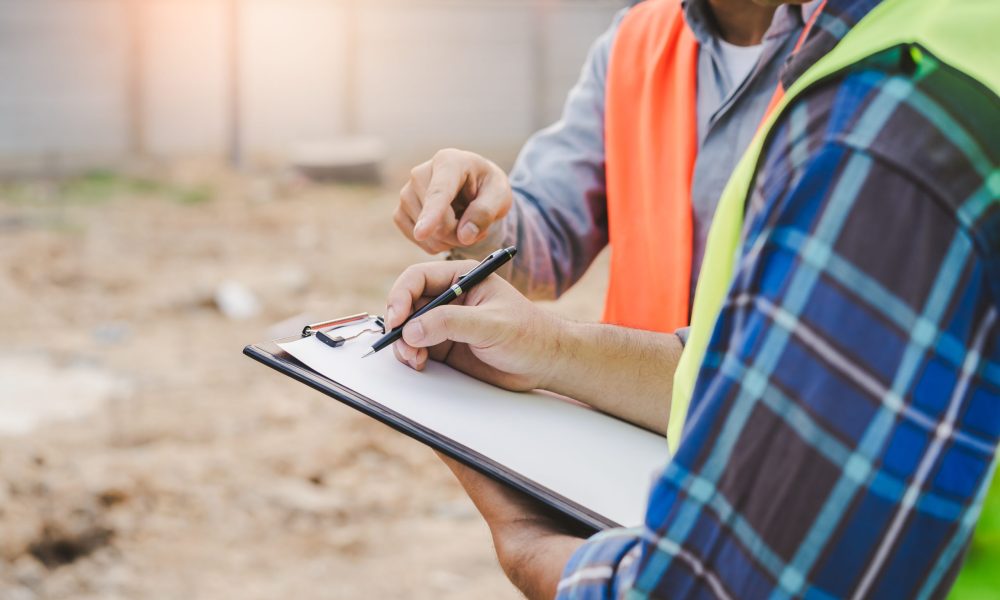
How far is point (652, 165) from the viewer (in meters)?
1.68

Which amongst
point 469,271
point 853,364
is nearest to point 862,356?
point 853,364

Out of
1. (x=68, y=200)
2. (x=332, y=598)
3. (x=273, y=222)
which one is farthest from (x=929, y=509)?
(x=68, y=200)

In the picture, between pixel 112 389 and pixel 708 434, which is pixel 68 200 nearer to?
pixel 112 389

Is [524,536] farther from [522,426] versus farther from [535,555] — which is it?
[522,426]

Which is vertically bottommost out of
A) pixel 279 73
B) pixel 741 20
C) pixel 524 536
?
pixel 279 73

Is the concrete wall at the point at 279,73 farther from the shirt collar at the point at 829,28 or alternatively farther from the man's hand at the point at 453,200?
the shirt collar at the point at 829,28

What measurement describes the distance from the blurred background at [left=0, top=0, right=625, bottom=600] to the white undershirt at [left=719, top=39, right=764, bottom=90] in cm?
79

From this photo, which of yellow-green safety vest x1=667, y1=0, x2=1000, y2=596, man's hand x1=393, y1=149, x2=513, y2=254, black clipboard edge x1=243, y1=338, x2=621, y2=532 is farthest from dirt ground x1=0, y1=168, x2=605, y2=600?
yellow-green safety vest x1=667, y1=0, x2=1000, y2=596

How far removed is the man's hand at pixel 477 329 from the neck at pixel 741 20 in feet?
2.03

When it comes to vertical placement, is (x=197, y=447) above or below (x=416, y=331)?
below

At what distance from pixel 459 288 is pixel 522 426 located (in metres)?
0.21

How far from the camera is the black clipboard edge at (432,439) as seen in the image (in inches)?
39.4

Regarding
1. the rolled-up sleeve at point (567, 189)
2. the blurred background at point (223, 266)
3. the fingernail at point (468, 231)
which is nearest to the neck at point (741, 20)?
the rolled-up sleeve at point (567, 189)

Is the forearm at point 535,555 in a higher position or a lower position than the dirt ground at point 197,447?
higher
